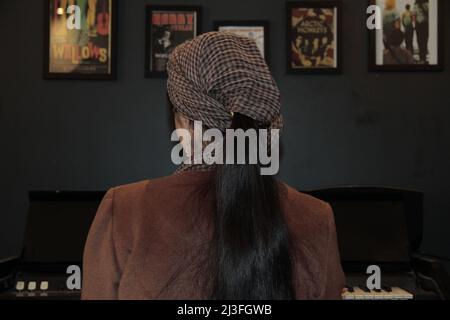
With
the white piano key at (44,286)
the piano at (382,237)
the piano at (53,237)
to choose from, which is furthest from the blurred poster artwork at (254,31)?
the white piano key at (44,286)

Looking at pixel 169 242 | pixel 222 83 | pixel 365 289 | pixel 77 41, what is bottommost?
pixel 365 289

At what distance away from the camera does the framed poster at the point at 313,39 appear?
112 inches

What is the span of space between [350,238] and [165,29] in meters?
1.33

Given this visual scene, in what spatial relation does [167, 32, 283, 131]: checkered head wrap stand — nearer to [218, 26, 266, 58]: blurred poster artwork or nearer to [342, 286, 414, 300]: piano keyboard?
[342, 286, 414, 300]: piano keyboard

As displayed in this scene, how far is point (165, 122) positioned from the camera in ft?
9.50

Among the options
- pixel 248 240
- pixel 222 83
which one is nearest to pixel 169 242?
pixel 248 240

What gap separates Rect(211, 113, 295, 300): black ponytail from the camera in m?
0.96

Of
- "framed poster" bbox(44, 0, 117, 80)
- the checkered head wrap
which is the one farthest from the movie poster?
the checkered head wrap

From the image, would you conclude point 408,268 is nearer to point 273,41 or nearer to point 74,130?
point 273,41

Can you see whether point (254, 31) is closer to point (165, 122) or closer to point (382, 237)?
point (165, 122)

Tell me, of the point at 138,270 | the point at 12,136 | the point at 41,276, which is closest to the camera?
the point at 138,270
